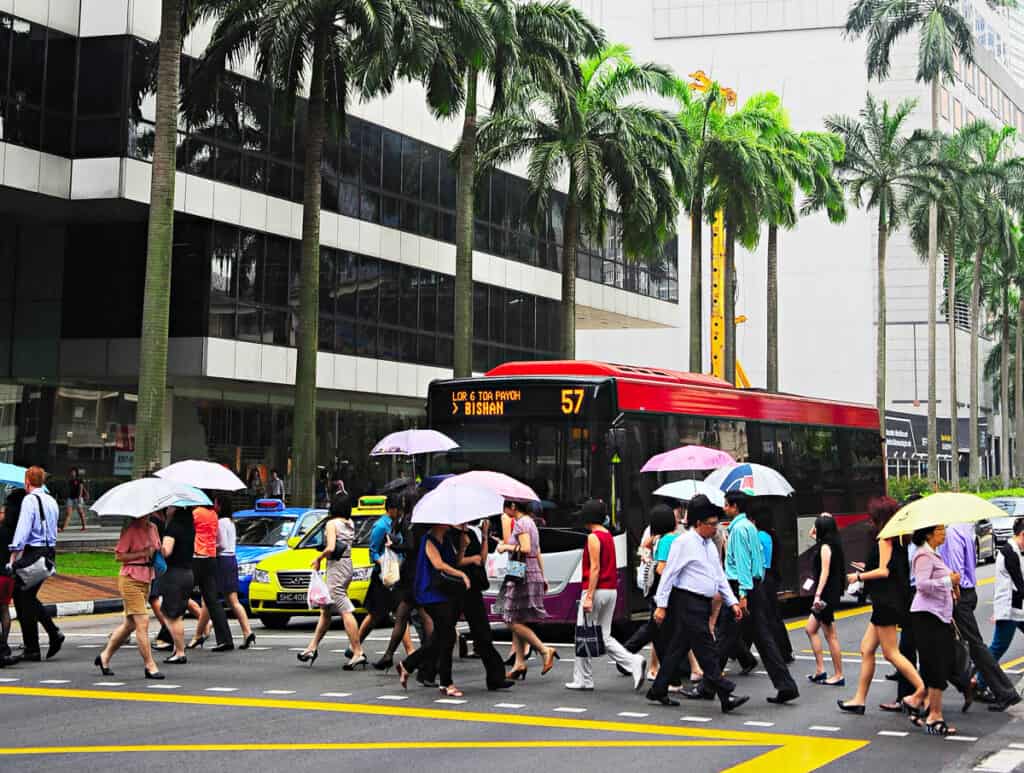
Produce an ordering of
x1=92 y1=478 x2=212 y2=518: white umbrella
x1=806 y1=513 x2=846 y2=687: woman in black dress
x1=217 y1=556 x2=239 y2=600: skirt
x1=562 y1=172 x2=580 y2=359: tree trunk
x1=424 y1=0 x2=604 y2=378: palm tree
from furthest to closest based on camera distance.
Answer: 1. x1=562 y1=172 x2=580 y2=359: tree trunk
2. x1=424 y1=0 x2=604 y2=378: palm tree
3. x1=217 y1=556 x2=239 y2=600: skirt
4. x1=806 y1=513 x2=846 y2=687: woman in black dress
5. x1=92 y1=478 x2=212 y2=518: white umbrella

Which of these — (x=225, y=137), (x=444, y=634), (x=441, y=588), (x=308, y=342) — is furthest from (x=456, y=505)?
(x=225, y=137)

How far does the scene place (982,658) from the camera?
39.5 feet

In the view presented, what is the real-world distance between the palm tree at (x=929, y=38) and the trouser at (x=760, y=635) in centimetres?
4646

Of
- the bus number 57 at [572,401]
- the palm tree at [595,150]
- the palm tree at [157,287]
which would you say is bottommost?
the bus number 57 at [572,401]

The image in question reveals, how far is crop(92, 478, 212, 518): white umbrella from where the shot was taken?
13148mm

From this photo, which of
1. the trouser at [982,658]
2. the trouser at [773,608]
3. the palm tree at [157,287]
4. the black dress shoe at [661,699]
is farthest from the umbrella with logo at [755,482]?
the palm tree at [157,287]

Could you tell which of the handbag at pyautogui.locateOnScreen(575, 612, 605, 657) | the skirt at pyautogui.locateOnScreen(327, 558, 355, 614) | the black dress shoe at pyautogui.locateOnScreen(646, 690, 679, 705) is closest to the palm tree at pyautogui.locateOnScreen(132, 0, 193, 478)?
the skirt at pyautogui.locateOnScreen(327, 558, 355, 614)

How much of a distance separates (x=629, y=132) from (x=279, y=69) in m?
11.3

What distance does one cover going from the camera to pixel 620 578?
55.6ft

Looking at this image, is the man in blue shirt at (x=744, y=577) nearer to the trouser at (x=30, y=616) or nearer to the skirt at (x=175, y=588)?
the skirt at (x=175, y=588)

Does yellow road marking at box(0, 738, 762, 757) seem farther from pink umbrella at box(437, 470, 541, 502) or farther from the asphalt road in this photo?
pink umbrella at box(437, 470, 541, 502)

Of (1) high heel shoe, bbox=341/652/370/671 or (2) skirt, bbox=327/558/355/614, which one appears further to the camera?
(2) skirt, bbox=327/558/355/614

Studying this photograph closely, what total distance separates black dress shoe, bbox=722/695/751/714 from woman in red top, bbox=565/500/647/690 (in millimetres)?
1334

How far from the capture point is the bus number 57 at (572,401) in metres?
17.0
